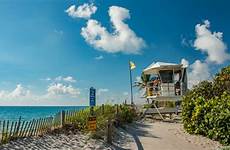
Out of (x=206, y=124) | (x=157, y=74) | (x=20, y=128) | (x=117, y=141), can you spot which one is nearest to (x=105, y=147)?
(x=117, y=141)

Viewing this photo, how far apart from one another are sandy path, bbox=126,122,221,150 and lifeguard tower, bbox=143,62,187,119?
10.3m

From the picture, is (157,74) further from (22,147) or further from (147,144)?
(22,147)

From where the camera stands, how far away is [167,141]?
1681 cm

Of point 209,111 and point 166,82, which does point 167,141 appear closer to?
point 209,111

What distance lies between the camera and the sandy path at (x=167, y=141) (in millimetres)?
15307

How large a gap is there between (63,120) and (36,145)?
3.45 metres

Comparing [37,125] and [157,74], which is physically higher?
[157,74]

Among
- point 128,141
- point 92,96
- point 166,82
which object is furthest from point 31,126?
point 166,82

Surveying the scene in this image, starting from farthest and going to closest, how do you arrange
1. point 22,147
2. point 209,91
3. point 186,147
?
point 209,91, point 186,147, point 22,147

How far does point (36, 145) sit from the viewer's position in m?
12.5

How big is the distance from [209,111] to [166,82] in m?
14.0

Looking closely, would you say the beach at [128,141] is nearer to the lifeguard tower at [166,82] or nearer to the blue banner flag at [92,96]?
the blue banner flag at [92,96]

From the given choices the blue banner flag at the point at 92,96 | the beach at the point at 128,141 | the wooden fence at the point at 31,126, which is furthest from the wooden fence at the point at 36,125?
the blue banner flag at the point at 92,96

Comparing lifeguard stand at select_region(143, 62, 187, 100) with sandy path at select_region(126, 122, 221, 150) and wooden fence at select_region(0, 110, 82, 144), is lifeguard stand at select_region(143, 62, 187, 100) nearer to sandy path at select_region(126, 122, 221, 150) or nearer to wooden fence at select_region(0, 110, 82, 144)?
sandy path at select_region(126, 122, 221, 150)
